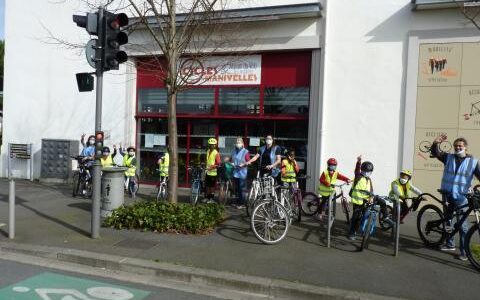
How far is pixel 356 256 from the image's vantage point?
652 cm

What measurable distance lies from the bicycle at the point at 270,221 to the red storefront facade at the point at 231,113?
509 cm

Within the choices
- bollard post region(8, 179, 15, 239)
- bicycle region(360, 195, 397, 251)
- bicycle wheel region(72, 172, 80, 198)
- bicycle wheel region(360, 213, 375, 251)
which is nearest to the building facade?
bicycle wheel region(72, 172, 80, 198)

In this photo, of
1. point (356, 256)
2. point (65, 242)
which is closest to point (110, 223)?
point (65, 242)

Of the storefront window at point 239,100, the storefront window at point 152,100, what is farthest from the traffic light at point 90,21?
the storefront window at point 152,100

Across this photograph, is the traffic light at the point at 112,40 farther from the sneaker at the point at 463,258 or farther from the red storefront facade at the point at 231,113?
the sneaker at the point at 463,258

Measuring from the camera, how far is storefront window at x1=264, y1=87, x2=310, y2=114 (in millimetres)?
11938

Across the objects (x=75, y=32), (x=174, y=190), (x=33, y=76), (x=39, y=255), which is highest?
(x=75, y=32)

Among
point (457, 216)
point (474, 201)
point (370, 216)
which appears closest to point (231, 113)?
point (370, 216)

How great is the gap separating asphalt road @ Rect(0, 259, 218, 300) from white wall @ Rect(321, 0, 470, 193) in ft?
23.3

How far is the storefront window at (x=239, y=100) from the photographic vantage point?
492 inches

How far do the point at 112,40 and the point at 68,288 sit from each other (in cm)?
Result: 391

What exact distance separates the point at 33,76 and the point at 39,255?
10243 mm

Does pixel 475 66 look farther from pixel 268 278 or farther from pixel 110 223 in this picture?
pixel 110 223

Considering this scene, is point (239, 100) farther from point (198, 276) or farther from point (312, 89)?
point (198, 276)
